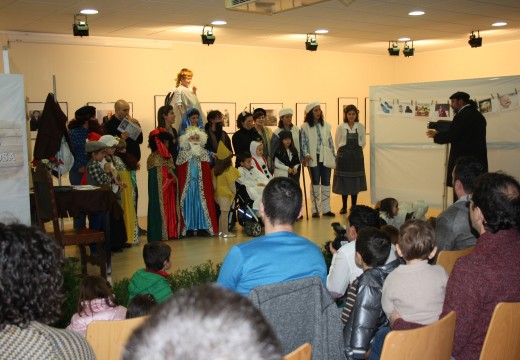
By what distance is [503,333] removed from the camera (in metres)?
2.42

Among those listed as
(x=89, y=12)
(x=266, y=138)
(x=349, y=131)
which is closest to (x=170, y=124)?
(x=266, y=138)

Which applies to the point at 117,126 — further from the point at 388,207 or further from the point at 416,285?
the point at 416,285

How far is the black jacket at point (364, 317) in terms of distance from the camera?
3.11 meters

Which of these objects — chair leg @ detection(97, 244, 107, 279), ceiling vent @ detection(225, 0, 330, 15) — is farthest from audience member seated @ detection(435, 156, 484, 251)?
chair leg @ detection(97, 244, 107, 279)

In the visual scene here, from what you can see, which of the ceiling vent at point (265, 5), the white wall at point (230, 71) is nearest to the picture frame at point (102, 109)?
the white wall at point (230, 71)

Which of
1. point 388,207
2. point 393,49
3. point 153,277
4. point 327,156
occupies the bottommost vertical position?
point 153,277

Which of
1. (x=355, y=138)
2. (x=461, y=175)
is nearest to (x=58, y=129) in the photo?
(x=461, y=175)

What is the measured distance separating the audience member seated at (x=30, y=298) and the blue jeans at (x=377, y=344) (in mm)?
1696

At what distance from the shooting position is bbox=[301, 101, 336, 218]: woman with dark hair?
9.91 meters

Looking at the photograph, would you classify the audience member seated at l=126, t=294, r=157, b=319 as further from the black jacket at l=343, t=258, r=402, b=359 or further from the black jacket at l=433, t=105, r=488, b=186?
the black jacket at l=433, t=105, r=488, b=186

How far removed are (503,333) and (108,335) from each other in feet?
4.95

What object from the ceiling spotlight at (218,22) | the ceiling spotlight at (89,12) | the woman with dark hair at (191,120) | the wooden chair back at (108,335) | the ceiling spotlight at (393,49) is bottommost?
the wooden chair back at (108,335)

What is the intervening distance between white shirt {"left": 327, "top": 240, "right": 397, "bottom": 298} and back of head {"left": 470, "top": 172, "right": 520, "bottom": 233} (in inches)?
41.1

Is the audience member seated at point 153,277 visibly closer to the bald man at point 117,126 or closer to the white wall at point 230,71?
the bald man at point 117,126
